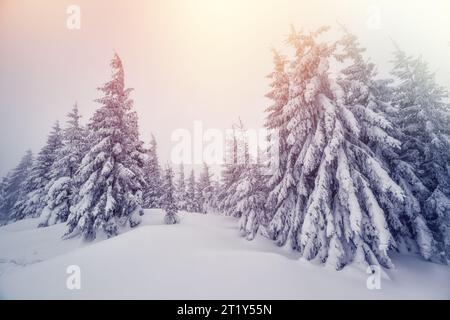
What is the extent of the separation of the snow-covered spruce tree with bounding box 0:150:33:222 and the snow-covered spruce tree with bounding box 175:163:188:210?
2715 centimetres

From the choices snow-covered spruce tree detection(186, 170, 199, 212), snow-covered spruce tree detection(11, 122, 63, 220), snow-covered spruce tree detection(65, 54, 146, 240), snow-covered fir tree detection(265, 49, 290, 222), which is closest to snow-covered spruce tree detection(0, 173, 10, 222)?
snow-covered spruce tree detection(11, 122, 63, 220)

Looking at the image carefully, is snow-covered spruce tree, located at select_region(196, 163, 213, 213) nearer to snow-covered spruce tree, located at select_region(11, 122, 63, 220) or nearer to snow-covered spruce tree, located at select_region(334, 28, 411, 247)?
snow-covered spruce tree, located at select_region(11, 122, 63, 220)

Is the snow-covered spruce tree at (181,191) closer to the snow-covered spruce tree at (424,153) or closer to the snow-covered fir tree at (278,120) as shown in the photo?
the snow-covered fir tree at (278,120)

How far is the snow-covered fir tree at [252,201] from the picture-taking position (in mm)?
18750

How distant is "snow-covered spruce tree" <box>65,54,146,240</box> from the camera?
19031 millimetres

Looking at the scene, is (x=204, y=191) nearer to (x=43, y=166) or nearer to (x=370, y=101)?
(x=43, y=166)

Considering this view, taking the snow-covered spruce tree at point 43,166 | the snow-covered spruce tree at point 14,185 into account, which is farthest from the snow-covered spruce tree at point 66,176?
the snow-covered spruce tree at point 14,185

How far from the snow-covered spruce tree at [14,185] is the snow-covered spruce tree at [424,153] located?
188ft

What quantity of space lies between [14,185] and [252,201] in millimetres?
53759

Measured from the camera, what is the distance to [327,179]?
44.0 ft

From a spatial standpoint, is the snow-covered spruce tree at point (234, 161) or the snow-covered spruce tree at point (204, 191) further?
the snow-covered spruce tree at point (204, 191)

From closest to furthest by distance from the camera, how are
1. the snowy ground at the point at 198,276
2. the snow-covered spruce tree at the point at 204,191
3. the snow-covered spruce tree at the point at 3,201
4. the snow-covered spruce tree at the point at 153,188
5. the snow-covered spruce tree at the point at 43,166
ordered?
the snowy ground at the point at 198,276 < the snow-covered spruce tree at the point at 43,166 < the snow-covered spruce tree at the point at 153,188 < the snow-covered spruce tree at the point at 204,191 < the snow-covered spruce tree at the point at 3,201

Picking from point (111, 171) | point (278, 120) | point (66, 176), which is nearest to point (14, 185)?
point (66, 176)
